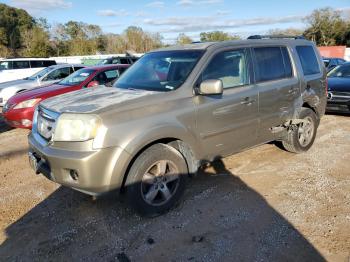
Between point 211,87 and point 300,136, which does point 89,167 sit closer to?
point 211,87

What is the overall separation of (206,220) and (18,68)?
1630cm

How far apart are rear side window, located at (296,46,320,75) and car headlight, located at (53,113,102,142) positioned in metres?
3.80

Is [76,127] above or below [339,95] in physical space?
above

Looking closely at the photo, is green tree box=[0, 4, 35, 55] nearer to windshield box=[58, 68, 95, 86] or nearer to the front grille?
windshield box=[58, 68, 95, 86]

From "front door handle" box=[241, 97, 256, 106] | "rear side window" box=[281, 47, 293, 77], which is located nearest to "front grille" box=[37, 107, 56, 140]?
"front door handle" box=[241, 97, 256, 106]

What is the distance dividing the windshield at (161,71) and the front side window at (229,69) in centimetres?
22

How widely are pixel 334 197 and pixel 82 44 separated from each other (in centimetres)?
5349

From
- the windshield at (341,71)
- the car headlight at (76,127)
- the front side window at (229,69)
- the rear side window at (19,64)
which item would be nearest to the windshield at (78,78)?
the front side window at (229,69)

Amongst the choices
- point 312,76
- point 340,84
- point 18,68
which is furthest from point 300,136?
point 18,68

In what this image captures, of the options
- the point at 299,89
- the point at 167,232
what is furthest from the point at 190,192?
the point at 299,89

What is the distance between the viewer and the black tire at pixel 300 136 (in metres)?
5.50

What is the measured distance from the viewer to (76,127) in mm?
3258

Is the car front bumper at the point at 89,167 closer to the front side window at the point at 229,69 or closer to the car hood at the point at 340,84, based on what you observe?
the front side window at the point at 229,69

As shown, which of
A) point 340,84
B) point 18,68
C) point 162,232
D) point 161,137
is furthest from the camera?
point 18,68
